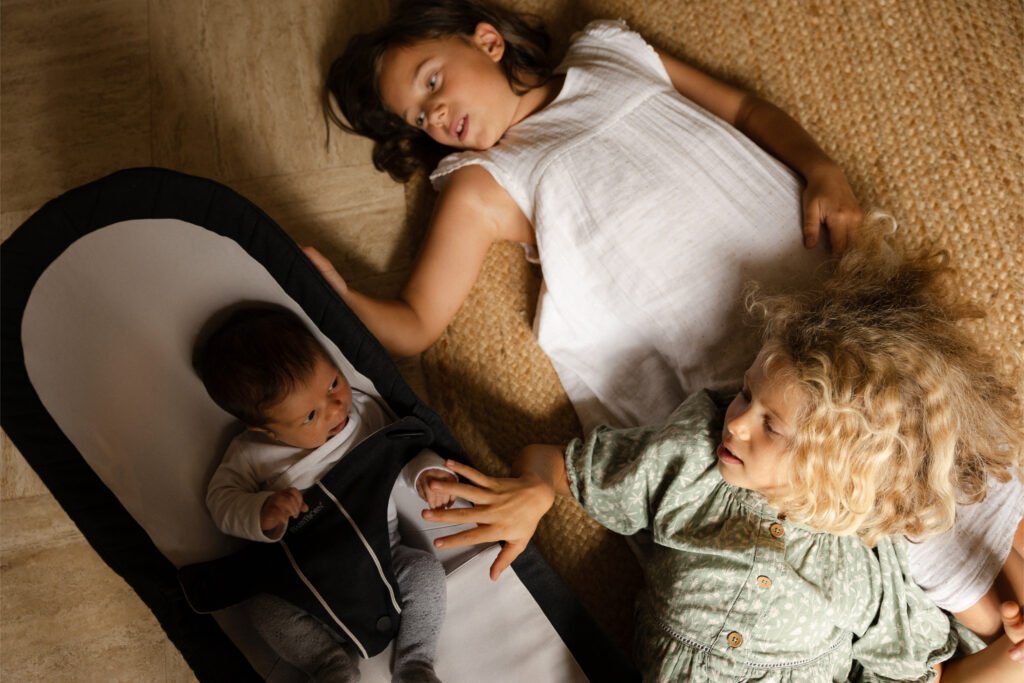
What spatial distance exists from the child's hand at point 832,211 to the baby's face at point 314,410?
662 millimetres

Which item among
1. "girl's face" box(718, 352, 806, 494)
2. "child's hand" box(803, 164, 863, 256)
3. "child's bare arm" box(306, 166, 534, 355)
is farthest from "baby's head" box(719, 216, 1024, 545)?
"child's bare arm" box(306, 166, 534, 355)

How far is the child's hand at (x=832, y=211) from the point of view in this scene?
1.03 m

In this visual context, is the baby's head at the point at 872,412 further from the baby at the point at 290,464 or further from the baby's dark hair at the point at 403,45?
the baby's dark hair at the point at 403,45

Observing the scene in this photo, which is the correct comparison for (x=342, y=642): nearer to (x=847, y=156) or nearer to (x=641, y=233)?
(x=641, y=233)

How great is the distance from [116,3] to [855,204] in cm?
133

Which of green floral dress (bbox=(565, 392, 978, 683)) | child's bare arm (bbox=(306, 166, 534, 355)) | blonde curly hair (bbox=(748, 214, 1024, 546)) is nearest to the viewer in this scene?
blonde curly hair (bbox=(748, 214, 1024, 546))

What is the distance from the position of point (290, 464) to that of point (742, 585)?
59cm

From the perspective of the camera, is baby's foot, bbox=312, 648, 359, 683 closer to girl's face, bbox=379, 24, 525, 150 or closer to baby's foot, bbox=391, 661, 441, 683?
baby's foot, bbox=391, 661, 441, 683

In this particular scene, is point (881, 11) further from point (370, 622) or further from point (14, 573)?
point (14, 573)

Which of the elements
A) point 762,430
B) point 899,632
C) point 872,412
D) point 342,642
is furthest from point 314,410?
point 899,632

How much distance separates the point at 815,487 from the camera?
0.82m

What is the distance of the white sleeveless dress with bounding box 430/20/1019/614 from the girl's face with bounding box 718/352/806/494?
0.54ft

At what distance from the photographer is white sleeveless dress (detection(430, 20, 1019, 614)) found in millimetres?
1062

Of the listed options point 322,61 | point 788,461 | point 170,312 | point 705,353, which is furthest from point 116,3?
point 788,461
